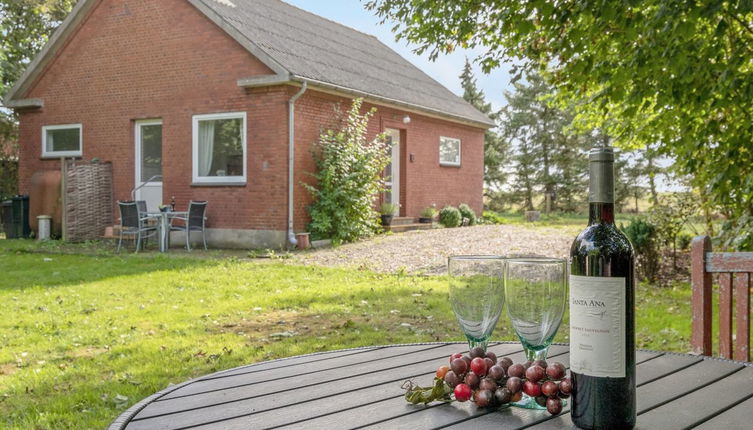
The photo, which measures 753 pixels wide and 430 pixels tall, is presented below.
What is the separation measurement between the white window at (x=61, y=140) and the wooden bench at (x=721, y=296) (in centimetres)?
1422

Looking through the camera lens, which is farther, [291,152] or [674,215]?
[291,152]

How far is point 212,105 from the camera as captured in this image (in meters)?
12.6

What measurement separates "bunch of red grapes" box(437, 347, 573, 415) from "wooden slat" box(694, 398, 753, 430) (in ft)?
0.85

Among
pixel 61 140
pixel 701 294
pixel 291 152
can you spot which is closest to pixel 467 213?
pixel 291 152

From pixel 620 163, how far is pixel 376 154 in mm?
16675

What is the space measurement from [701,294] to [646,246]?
20.0ft

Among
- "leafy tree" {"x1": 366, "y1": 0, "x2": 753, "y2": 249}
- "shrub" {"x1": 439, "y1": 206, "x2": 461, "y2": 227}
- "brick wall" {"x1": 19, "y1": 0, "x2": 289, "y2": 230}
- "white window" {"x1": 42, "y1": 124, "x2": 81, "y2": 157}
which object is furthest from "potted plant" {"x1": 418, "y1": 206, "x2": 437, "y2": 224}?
"leafy tree" {"x1": 366, "y1": 0, "x2": 753, "y2": 249}

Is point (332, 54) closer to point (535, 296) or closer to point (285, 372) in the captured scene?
point (285, 372)

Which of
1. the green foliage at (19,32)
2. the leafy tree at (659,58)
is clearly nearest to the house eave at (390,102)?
the leafy tree at (659,58)

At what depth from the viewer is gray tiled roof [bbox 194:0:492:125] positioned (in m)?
12.6

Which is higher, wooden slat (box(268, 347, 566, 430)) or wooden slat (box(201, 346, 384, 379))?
wooden slat (box(268, 347, 566, 430))

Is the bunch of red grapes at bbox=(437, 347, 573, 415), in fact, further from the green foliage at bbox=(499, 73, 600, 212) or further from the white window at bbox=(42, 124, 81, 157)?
the green foliage at bbox=(499, 73, 600, 212)

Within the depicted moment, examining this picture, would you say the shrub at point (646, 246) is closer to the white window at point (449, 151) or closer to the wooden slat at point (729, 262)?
the wooden slat at point (729, 262)

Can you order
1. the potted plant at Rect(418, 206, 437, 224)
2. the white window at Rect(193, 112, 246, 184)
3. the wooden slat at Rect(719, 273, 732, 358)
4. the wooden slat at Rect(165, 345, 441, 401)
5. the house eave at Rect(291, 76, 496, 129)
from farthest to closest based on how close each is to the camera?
the potted plant at Rect(418, 206, 437, 224)
the white window at Rect(193, 112, 246, 184)
the house eave at Rect(291, 76, 496, 129)
the wooden slat at Rect(719, 273, 732, 358)
the wooden slat at Rect(165, 345, 441, 401)
